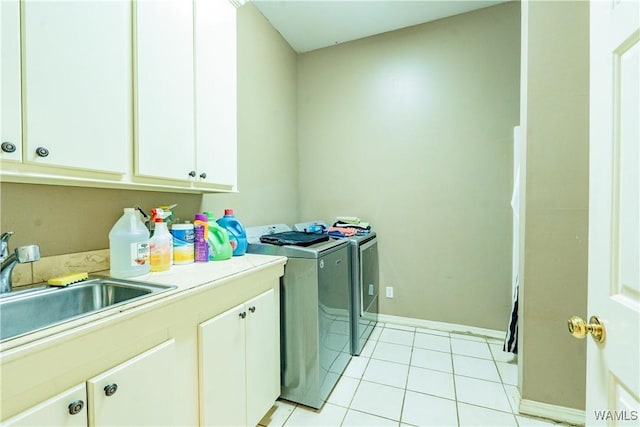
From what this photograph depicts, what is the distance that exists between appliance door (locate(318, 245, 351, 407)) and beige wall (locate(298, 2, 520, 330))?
93 centimetres

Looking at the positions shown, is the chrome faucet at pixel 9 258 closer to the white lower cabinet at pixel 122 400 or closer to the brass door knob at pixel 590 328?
the white lower cabinet at pixel 122 400

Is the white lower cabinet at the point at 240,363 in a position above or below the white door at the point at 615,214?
below

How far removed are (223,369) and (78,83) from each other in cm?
117

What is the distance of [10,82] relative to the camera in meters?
0.77

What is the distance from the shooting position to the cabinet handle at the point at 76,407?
2.23 feet

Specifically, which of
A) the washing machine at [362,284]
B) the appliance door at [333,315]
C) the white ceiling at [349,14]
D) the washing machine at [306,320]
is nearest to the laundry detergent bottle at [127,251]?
the washing machine at [306,320]

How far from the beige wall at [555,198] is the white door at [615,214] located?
0.98m

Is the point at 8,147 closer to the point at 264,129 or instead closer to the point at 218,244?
the point at 218,244

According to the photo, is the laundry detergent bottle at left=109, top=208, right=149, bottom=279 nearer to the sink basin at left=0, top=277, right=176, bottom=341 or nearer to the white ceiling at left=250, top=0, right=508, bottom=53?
the sink basin at left=0, top=277, right=176, bottom=341

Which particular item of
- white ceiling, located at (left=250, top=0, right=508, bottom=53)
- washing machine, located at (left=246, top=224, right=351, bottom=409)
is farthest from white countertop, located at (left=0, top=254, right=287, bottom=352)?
white ceiling, located at (left=250, top=0, right=508, bottom=53)

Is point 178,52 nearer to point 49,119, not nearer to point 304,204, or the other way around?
point 49,119

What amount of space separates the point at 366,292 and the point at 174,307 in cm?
→ 182

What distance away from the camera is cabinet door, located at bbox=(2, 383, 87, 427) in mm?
604

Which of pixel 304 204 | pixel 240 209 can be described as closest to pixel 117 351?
pixel 240 209
